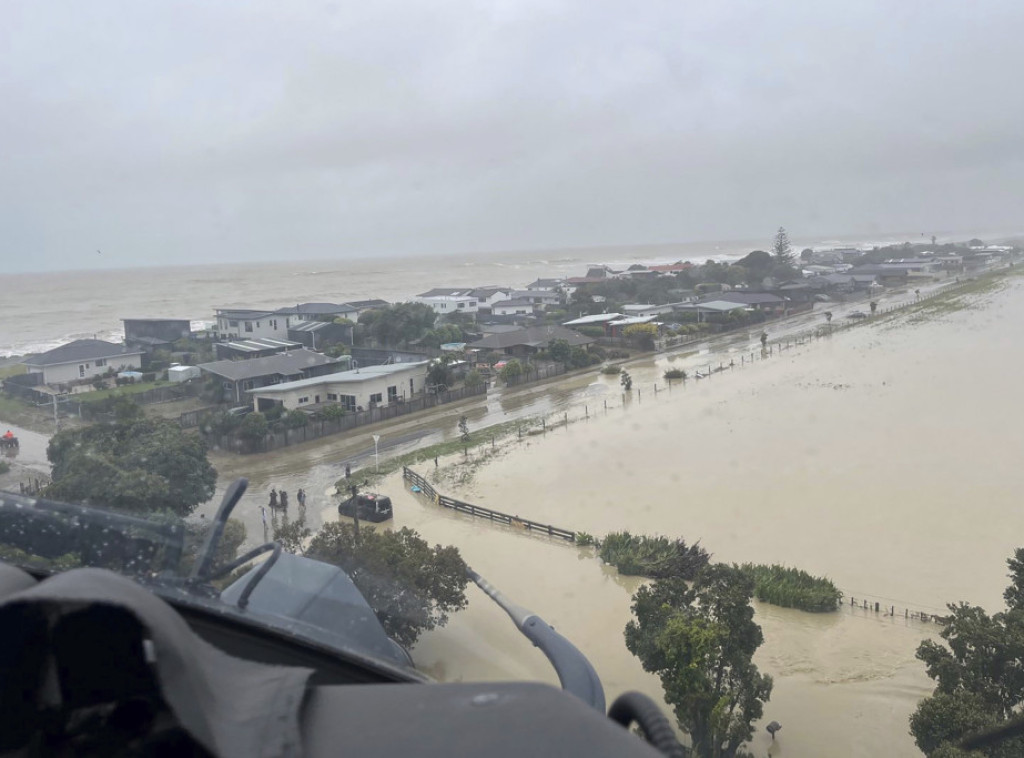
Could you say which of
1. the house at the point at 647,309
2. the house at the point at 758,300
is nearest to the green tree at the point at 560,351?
the house at the point at 647,309

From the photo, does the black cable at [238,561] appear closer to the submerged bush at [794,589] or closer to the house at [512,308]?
the submerged bush at [794,589]

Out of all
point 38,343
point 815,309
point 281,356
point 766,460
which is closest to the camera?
point 766,460

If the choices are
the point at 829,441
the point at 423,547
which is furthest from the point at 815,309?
the point at 423,547

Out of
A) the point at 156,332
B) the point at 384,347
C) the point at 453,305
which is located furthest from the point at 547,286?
the point at 156,332

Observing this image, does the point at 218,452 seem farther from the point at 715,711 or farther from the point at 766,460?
the point at 715,711

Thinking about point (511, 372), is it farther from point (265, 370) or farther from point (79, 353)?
point (79, 353)

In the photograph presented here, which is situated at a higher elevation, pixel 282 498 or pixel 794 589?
pixel 282 498

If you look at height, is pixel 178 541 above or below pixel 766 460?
above
